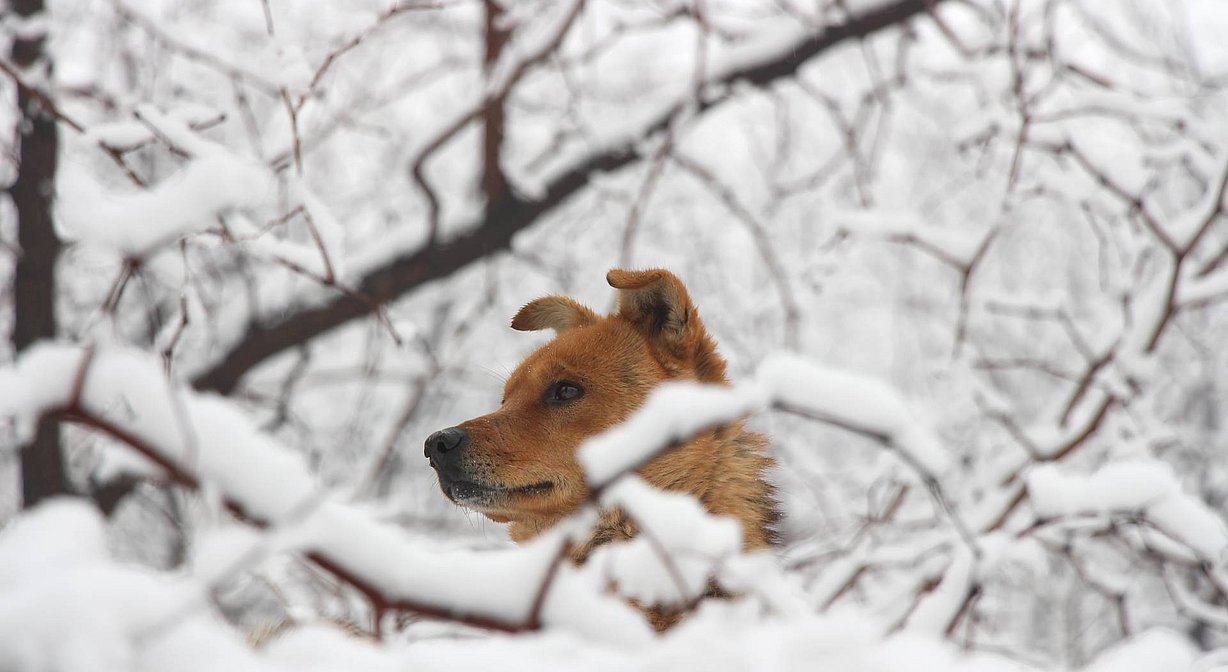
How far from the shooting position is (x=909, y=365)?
Answer: 11.7m

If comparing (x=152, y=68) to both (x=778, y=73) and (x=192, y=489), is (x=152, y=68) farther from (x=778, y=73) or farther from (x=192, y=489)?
(x=192, y=489)

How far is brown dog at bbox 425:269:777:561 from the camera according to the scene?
336cm

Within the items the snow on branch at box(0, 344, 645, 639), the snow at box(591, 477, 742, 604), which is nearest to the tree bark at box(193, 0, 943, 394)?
the snow at box(591, 477, 742, 604)

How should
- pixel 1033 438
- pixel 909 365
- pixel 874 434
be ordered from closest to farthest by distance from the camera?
pixel 874 434
pixel 1033 438
pixel 909 365

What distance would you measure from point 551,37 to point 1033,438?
2640mm

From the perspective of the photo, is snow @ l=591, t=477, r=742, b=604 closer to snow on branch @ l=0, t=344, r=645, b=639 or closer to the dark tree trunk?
snow on branch @ l=0, t=344, r=645, b=639

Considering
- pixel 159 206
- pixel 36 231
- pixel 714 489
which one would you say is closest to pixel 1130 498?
pixel 159 206

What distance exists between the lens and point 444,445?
335 centimetres

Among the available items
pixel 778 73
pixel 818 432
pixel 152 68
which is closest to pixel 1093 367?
pixel 778 73

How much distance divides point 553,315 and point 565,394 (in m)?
0.62

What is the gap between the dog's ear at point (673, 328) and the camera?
3764mm

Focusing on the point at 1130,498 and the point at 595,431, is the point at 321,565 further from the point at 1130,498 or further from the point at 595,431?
the point at 595,431

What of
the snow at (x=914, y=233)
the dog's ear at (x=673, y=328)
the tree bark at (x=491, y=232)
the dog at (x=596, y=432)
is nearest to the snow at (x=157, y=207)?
the dog at (x=596, y=432)

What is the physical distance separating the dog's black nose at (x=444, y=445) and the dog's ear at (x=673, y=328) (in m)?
0.87
